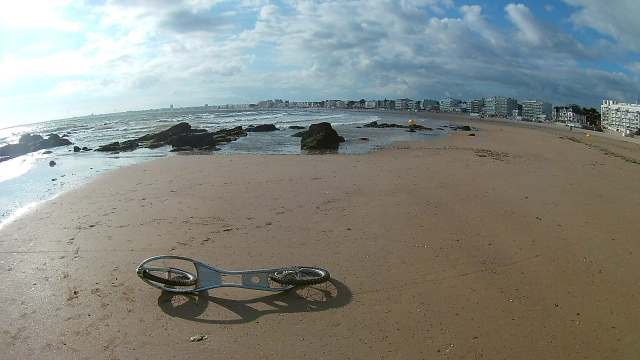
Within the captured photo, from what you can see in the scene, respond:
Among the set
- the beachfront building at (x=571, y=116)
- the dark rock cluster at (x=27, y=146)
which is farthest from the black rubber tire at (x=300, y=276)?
the beachfront building at (x=571, y=116)

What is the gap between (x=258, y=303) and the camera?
16.6 feet

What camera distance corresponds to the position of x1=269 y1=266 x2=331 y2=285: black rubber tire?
17.3 feet

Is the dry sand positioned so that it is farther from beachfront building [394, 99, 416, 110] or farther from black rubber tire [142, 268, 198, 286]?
beachfront building [394, 99, 416, 110]

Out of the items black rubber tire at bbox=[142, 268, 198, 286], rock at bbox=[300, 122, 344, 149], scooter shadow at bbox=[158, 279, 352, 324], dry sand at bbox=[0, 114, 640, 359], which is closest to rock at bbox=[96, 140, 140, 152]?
rock at bbox=[300, 122, 344, 149]

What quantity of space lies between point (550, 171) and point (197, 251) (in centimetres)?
1176

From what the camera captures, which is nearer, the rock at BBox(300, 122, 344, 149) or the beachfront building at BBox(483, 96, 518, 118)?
the rock at BBox(300, 122, 344, 149)

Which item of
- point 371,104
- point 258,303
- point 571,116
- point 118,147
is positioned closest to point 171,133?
point 118,147

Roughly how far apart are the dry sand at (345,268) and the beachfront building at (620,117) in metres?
52.6

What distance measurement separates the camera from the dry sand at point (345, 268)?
4.29 meters

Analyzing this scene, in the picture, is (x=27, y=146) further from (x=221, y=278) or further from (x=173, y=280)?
(x=221, y=278)

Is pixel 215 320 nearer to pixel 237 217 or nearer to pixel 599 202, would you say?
pixel 237 217

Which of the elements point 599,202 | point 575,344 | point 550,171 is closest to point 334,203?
point 575,344

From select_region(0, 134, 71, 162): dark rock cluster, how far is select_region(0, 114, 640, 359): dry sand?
Result: 20140 millimetres

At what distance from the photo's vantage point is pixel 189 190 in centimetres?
1066
